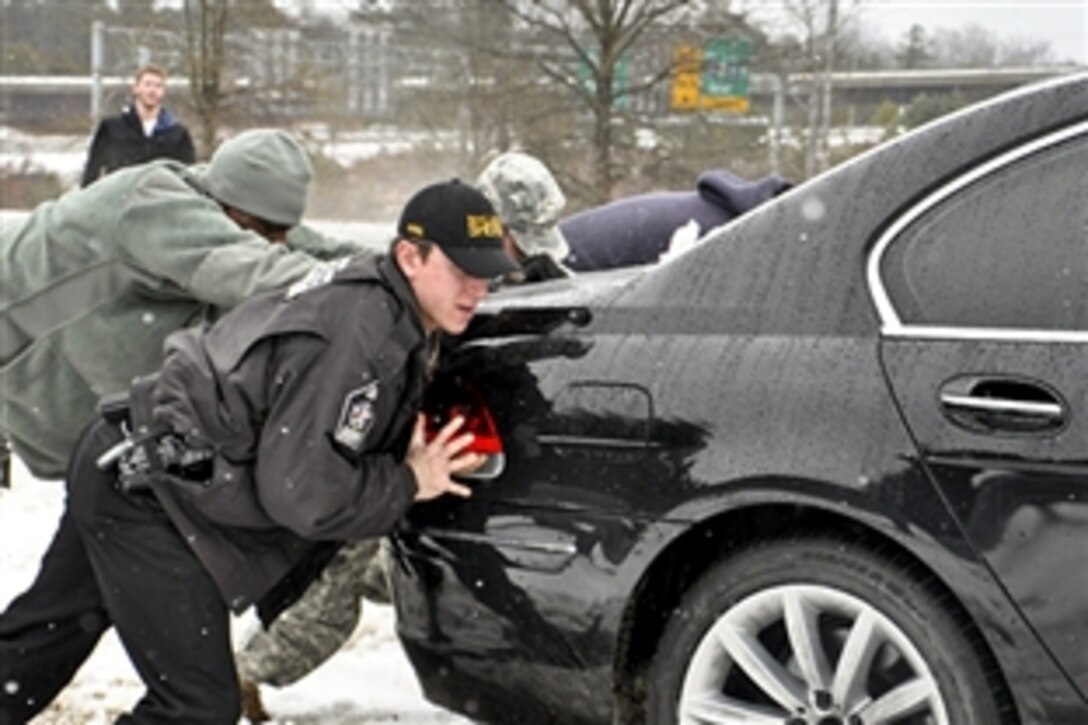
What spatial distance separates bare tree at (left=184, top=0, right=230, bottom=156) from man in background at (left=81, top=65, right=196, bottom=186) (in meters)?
4.57

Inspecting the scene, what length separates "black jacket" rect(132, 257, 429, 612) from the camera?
2.61m

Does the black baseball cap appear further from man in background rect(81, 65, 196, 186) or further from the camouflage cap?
man in background rect(81, 65, 196, 186)

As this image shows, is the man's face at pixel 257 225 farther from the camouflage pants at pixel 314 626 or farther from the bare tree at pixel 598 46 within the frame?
the bare tree at pixel 598 46

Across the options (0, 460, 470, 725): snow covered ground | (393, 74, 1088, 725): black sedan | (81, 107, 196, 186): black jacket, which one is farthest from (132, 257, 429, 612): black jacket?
(81, 107, 196, 186): black jacket

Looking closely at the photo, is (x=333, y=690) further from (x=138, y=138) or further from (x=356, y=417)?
(x=138, y=138)

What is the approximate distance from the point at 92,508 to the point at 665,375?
3.88 ft

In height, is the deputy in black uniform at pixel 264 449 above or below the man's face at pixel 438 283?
below

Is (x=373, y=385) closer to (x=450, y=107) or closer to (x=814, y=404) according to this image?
(x=814, y=404)

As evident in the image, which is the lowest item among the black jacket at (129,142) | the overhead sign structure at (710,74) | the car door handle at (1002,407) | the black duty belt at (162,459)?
the black duty belt at (162,459)

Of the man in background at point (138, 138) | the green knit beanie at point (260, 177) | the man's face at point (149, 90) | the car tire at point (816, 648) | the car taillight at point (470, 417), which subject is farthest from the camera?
the man in background at point (138, 138)

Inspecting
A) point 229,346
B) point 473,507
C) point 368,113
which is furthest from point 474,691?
point 368,113

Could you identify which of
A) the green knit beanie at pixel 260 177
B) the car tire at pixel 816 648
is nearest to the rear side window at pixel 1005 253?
the car tire at pixel 816 648

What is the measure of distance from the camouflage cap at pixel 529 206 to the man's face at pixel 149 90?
5.13 m

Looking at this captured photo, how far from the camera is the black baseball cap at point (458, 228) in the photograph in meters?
2.74
